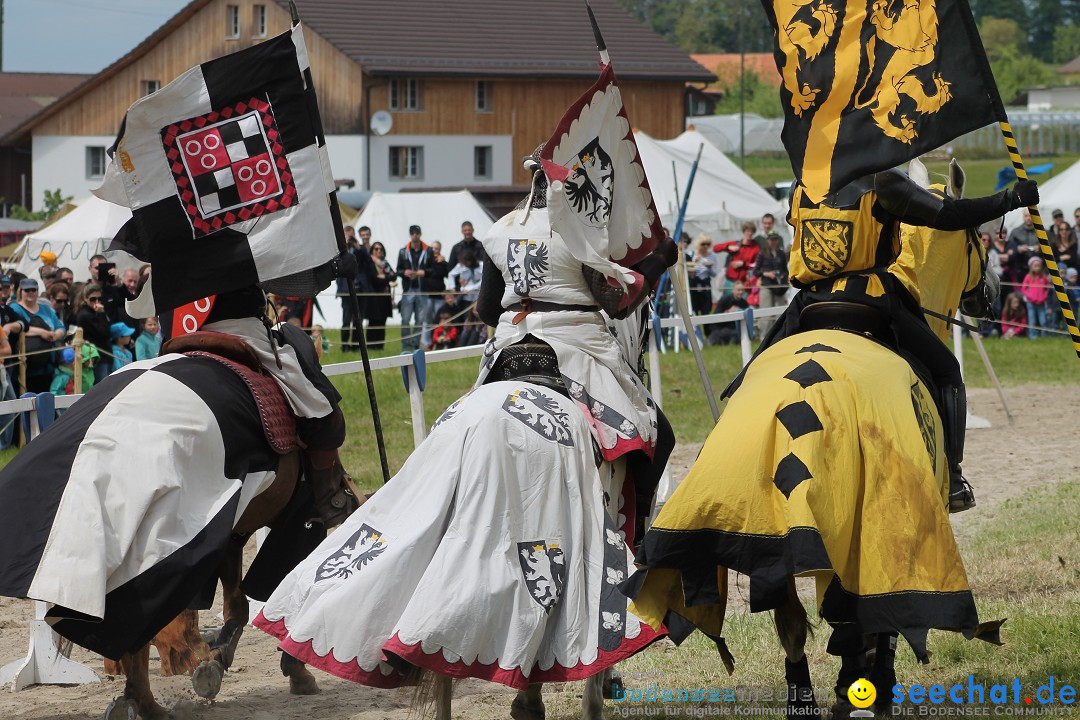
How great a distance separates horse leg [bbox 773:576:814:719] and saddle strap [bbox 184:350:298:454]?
243cm

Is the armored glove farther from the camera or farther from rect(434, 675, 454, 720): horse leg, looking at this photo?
the camera

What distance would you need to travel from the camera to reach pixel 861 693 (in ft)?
17.3

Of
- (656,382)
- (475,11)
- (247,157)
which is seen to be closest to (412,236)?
(656,382)

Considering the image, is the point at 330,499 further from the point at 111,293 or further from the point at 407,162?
the point at 407,162

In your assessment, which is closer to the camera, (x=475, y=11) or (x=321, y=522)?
(x=321, y=522)

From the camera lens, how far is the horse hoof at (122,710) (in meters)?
5.79

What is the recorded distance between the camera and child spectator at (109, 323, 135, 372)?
44.2 feet

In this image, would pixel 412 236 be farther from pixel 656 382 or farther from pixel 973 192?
pixel 973 192

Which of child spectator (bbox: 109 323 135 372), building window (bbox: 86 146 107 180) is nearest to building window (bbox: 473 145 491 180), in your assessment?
building window (bbox: 86 146 107 180)

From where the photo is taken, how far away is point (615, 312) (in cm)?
616

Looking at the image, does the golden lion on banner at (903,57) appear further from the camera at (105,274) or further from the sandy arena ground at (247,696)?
the camera at (105,274)

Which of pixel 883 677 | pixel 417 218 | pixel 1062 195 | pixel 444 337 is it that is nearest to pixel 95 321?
pixel 444 337

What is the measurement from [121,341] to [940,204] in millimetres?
10087

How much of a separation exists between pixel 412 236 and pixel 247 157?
49.6 feet
